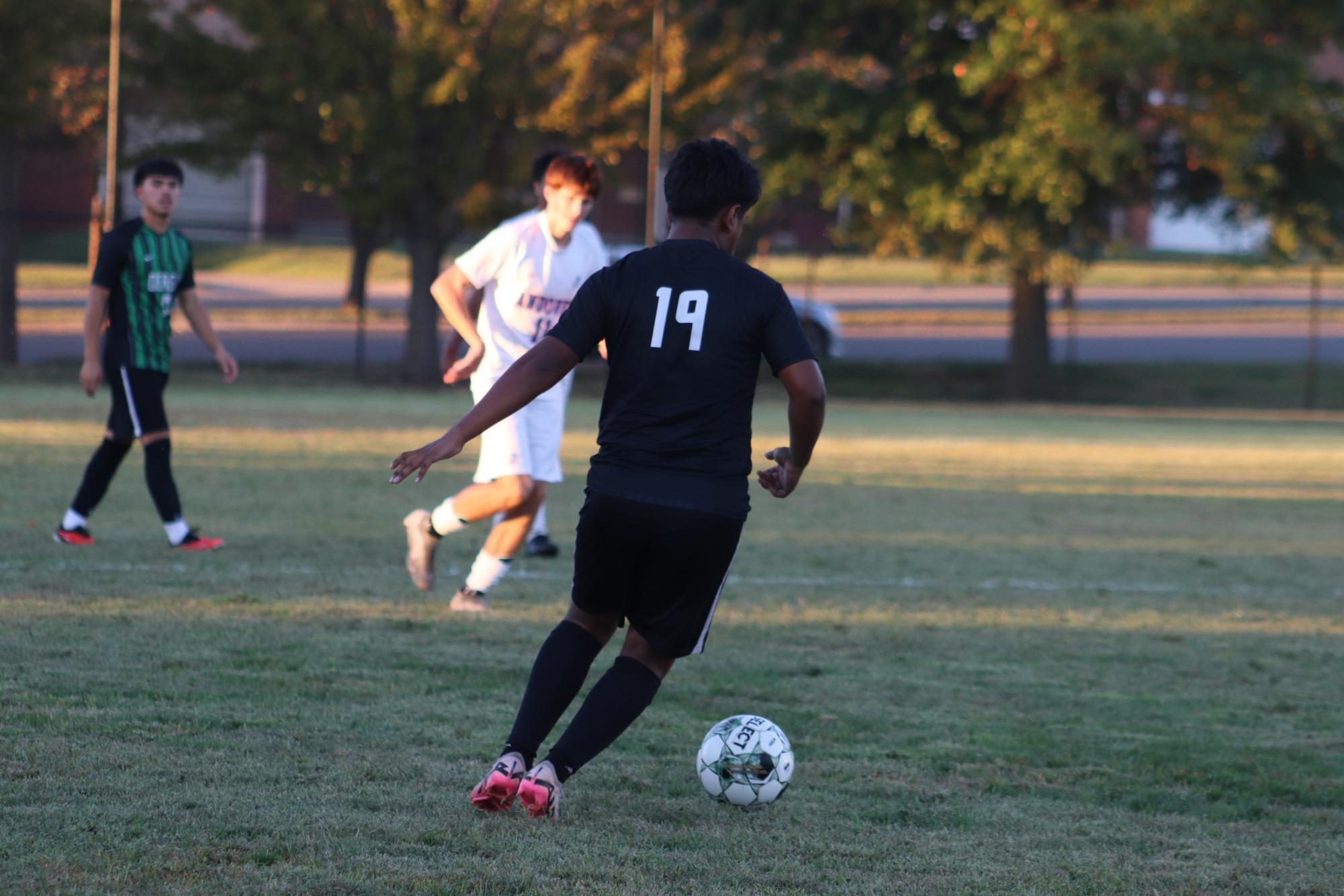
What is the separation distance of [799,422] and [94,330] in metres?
4.99

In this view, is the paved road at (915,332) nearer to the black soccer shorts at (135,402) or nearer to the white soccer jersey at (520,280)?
the black soccer shorts at (135,402)

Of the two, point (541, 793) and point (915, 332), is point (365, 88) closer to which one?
point (915, 332)

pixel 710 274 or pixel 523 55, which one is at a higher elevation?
pixel 523 55

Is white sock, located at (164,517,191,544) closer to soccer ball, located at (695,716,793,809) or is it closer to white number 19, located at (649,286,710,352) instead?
soccer ball, located at (695,716,793,809)

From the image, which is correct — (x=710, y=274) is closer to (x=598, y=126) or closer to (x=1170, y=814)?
(x=1170, y=814)

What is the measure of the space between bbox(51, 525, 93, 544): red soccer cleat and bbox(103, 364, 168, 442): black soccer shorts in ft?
1.76

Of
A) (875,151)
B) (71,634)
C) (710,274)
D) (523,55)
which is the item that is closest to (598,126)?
(523,55)

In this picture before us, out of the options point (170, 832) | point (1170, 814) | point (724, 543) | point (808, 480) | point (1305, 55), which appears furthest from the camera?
point (1305, 55)

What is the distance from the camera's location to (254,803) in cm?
378

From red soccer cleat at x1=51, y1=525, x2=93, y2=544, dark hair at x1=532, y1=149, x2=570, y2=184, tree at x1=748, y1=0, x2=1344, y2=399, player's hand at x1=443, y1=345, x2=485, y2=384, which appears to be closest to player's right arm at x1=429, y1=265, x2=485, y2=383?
player's hand at x1=443, y1=345, x2=485, y2=384

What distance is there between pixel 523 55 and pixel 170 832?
68.7 feet

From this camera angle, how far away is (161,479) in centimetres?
776

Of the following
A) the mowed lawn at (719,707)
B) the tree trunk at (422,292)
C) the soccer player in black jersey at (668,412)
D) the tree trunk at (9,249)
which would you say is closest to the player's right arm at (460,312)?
the mowed lawn at (719,707)

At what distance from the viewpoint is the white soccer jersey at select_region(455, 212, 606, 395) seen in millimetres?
6664
